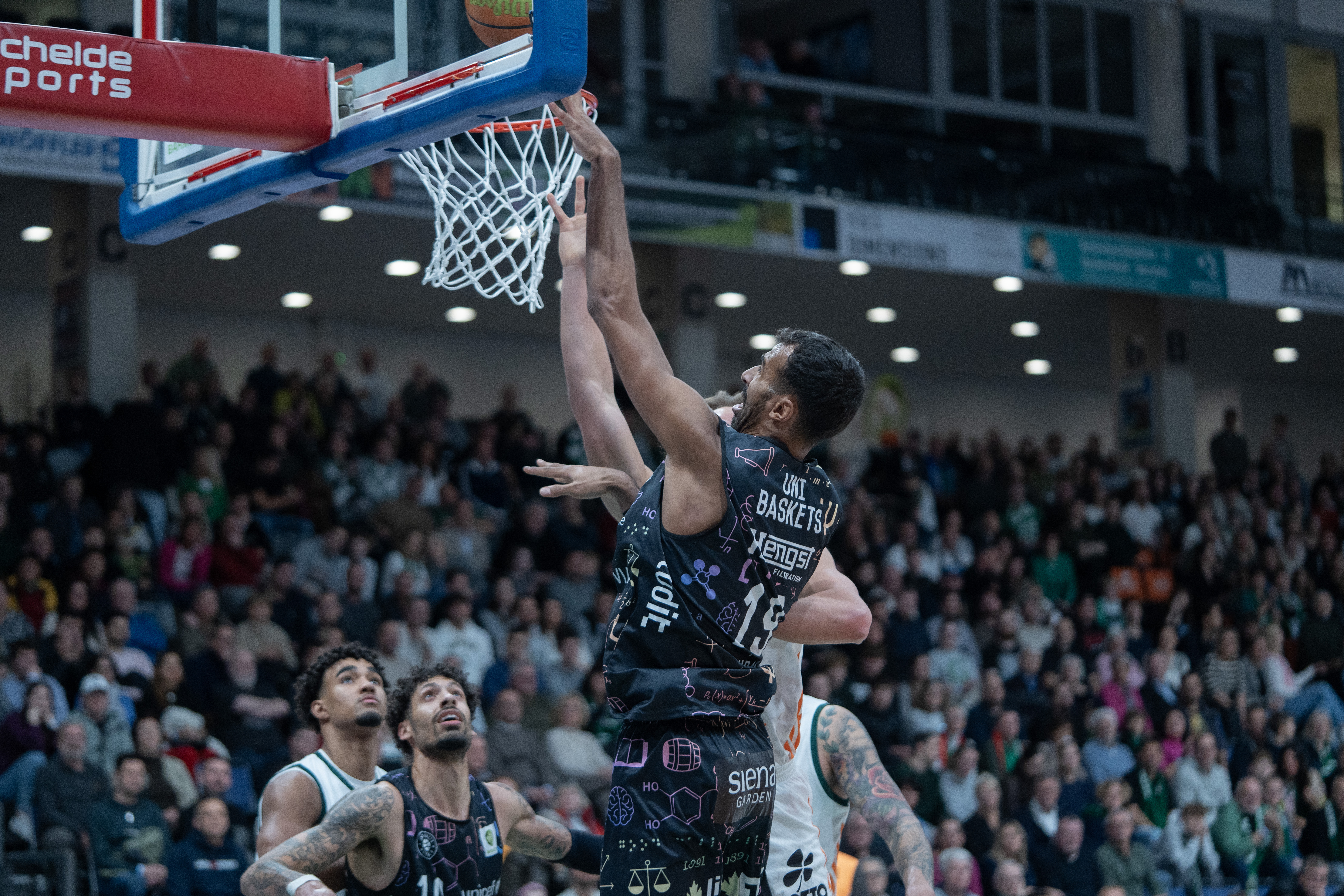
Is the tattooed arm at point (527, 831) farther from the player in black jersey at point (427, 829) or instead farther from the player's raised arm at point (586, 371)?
the player's raised arm at point (586, 371)

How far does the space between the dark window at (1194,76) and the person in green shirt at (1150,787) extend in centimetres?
1151

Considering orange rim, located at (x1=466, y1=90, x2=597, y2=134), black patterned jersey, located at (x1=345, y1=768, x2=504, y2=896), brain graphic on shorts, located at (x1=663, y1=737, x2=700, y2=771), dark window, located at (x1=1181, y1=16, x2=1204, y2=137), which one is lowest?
black patterned jersey, located at (x1=345, y1=768, x2=504, y2=896)

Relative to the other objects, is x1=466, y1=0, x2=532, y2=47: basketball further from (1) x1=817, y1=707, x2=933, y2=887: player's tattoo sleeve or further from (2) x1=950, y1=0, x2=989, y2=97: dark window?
(2) x1=950, y1=0, x2=989, y2=97: dark window

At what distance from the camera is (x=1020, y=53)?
75.4 feet

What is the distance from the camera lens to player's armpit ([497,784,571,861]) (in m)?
5.96

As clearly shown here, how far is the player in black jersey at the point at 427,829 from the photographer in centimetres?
553

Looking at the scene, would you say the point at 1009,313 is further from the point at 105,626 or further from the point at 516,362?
the point at 105,626

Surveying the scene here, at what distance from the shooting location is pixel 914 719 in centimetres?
1438

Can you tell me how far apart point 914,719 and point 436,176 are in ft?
30.6

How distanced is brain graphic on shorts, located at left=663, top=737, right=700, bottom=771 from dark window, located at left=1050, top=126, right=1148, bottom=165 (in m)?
19.7

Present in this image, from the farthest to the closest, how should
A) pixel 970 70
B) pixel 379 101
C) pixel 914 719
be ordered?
pixel 970 70 → pixel 914 719 → pixel 379 101

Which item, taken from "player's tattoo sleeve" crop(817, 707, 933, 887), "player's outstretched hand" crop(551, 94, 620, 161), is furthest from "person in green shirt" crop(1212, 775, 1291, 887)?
"player's outstretched hand" crop(551, 94, 620, 161)

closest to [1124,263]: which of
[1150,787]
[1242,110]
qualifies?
[1242,110]

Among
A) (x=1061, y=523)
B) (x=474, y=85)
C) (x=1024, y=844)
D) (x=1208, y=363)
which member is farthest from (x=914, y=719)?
(x=1208, y=363)
